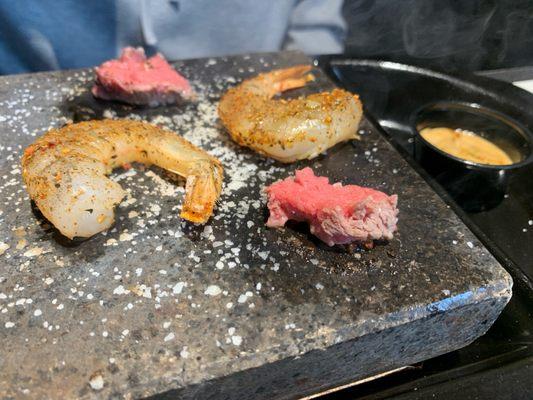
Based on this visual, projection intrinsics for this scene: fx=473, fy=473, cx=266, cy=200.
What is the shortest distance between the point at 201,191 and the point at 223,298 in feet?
1.31

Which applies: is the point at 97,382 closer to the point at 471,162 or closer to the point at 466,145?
the point at 471,162

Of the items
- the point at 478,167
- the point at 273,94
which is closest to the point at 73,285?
the point at 273,94

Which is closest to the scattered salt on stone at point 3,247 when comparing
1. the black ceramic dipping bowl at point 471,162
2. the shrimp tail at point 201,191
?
Answer: the shrimp tail at point 201,191

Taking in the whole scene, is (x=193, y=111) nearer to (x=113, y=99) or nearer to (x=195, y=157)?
(x=113, y=99)

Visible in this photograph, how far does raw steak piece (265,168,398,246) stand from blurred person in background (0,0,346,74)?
5.87ft

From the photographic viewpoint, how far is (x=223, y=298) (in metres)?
1.43

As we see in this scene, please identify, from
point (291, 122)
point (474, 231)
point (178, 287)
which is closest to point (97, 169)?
point (178, 287)

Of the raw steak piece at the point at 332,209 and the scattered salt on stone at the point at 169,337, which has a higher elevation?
the raw steak piece at the point at 332,209

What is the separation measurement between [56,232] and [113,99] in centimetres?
89

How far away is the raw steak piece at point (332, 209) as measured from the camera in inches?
60.4

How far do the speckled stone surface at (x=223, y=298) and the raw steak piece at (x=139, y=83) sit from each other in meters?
0.50

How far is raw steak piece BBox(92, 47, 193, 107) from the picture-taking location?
7.14 feet

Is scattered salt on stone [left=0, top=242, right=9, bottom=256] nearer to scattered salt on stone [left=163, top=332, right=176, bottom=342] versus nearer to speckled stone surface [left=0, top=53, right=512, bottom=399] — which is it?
speckled stone surface [left=0, top=53, right=512, bottom=399]

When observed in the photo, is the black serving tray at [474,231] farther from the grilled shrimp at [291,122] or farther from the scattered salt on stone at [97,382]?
the scattered salt on stone at [97,382]
